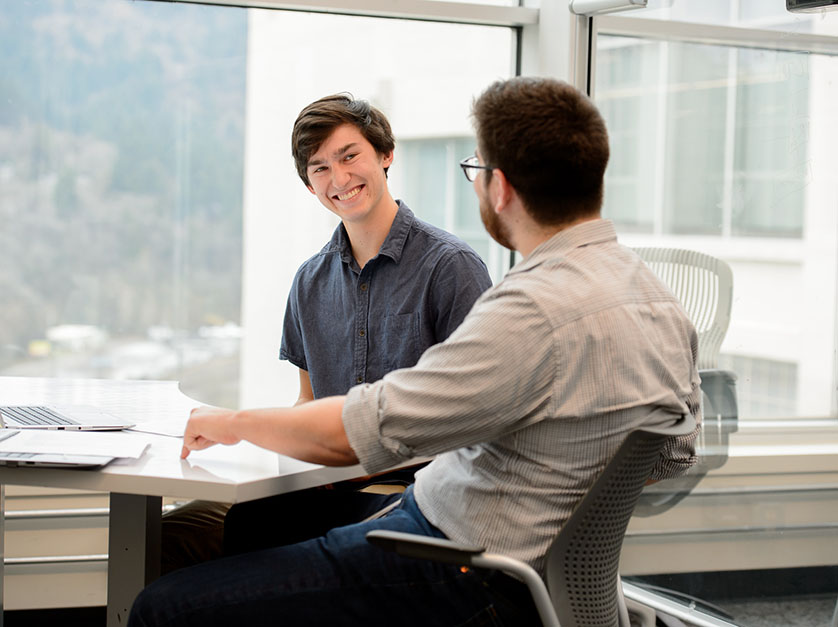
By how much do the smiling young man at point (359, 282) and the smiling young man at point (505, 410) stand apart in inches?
21.4

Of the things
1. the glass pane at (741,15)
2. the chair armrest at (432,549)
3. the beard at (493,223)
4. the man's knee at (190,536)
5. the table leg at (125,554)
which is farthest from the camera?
the glass pane at (741,15)

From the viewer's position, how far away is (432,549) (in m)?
1.18

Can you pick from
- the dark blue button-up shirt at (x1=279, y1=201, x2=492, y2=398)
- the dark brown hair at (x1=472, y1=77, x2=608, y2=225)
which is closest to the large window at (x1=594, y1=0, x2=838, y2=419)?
the dark blue button-up shirt at (x1=279, y1=201, x2=492, y2=398)

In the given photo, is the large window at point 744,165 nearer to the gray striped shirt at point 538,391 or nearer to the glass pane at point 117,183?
the gray striped shirt at point 538,391

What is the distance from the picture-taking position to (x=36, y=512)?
2.71 m

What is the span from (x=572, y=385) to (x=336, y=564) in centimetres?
44

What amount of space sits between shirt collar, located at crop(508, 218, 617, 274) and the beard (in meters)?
0.08

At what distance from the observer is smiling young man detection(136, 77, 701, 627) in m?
1.21

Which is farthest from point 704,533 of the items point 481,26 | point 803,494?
point 481,26

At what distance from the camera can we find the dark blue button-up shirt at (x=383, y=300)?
2.00m

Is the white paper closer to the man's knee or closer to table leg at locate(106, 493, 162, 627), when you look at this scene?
table leg at locate(106, 493, 162, 627)

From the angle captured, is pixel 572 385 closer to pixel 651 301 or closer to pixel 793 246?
pixel 651 301

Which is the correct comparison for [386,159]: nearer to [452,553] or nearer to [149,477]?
[149,477]

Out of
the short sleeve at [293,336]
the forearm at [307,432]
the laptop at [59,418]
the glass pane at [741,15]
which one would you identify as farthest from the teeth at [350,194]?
the glass pane at [741,15]
